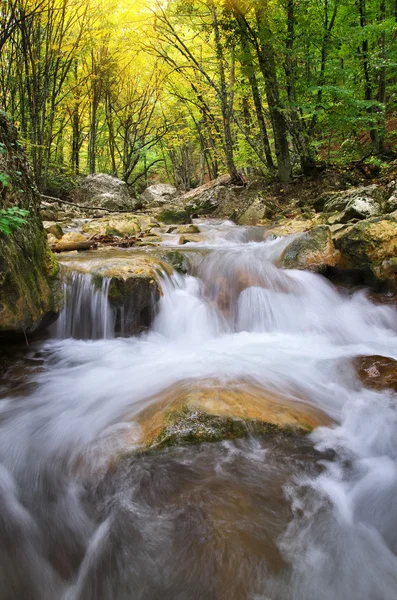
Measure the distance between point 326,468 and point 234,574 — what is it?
1.04 metres

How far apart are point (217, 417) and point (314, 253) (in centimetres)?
442

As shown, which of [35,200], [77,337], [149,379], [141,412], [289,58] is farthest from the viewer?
[289,58]

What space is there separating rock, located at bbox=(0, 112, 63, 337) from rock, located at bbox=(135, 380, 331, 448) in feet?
5.82

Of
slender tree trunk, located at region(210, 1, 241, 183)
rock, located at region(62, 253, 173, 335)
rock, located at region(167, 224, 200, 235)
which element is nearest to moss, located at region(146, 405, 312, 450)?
rock, located at region(62, 253, 173, 335)

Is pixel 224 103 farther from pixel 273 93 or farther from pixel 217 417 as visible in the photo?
pixel 217 417

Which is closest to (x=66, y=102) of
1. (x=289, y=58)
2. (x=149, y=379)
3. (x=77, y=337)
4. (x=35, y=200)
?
(x=289, y=58)

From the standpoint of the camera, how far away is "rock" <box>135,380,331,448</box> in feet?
7.80

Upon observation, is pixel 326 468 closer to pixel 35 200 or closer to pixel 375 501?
pixel 375 501

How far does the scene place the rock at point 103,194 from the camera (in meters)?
14.1

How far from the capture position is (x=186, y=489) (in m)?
2.07

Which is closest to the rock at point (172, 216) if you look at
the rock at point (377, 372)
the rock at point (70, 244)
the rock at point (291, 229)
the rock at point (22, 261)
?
the rock at point (291, 229)

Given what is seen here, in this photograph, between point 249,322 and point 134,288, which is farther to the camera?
point 249,322

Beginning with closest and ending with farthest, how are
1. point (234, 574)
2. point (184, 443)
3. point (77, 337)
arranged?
point (234, 574) < point (184, 443) < point (77, 337)

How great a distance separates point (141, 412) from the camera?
288 cm
